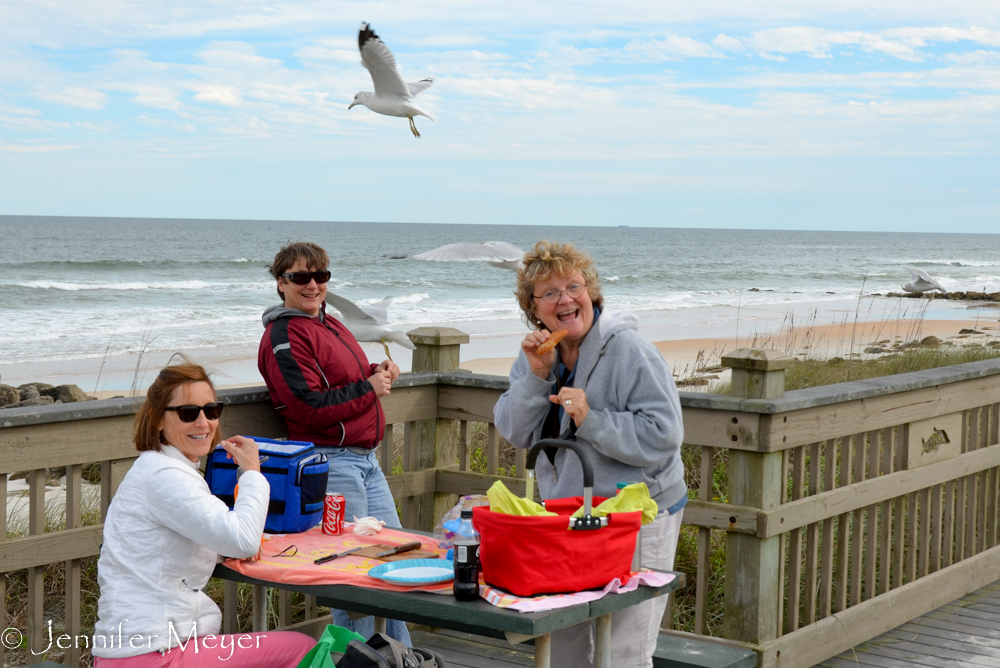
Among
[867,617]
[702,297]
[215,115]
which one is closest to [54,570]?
[867,617]

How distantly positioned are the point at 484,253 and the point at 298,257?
8.81 ft

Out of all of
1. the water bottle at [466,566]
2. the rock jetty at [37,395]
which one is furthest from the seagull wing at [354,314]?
the rock jetty at [37,395]

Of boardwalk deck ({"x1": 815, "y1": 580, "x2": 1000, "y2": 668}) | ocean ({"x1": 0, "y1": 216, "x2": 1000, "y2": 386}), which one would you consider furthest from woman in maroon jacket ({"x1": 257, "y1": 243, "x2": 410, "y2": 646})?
ocean ({"x1": 0, "y1": 216, "x2": 1000, "y2": 386})

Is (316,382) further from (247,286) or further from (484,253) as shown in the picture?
(247,286)

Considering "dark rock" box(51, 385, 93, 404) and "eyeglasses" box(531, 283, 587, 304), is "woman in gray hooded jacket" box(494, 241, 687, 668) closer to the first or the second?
"eyeglasses" box(531, 283, 587, 304)

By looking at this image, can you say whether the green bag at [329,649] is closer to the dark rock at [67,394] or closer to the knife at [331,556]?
the knife at [331,556]

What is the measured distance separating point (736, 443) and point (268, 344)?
1.73 meters

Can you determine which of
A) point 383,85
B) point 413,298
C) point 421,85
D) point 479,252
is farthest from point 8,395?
point 413,298

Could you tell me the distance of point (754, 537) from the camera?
3664mm

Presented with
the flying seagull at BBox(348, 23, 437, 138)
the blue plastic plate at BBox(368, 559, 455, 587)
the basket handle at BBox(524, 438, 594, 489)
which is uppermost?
the flying seagull at BBox(348, 23, 437, 138)

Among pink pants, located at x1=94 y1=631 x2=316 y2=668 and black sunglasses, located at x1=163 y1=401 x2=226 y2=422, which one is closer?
pink pants, located at x1=94 y1=631 x2=316 y2=668

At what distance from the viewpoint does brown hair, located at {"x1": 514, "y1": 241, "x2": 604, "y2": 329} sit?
9.37 feet

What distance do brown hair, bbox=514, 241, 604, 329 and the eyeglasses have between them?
39 millimetres

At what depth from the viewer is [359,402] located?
352 centimetres
